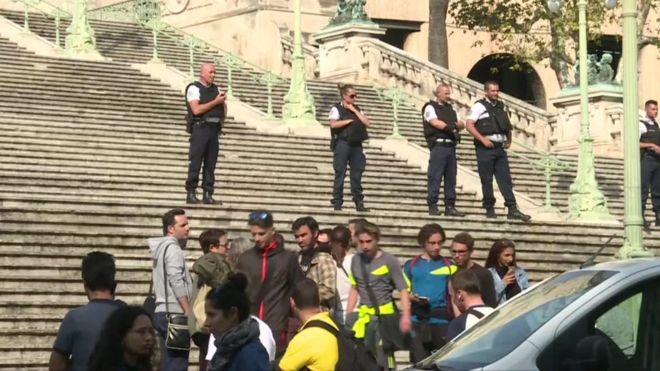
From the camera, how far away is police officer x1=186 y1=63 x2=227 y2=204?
20.5 metres

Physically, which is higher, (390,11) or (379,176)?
(390,11)

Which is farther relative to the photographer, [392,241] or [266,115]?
[266,115]

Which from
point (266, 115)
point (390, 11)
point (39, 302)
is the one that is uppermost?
point (390, 11)

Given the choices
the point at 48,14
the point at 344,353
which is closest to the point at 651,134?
the point at 344,353

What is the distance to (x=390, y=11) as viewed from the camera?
4706 centimetres

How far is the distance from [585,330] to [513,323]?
1.66ft

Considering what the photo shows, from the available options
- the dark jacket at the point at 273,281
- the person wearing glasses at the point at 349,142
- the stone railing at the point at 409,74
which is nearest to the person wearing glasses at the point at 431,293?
the dark jacket at the point at 273,281

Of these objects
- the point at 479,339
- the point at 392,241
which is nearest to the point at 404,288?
the point at 479,339

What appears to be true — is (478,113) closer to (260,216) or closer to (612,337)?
(260,216)

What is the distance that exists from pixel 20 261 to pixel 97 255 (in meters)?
7.82

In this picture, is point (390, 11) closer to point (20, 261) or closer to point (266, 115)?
point (266, 115)

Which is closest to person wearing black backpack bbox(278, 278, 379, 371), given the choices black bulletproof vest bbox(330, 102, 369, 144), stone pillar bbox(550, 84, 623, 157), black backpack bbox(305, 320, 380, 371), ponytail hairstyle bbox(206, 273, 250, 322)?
black backpack bbox(305, 320, 380, 371)

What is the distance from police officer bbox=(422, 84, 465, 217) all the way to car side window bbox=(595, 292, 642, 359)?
1271 centimetres

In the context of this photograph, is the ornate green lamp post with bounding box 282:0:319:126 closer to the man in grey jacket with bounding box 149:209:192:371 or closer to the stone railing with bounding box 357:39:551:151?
the stone railing with bounding box 357:39:551:151
